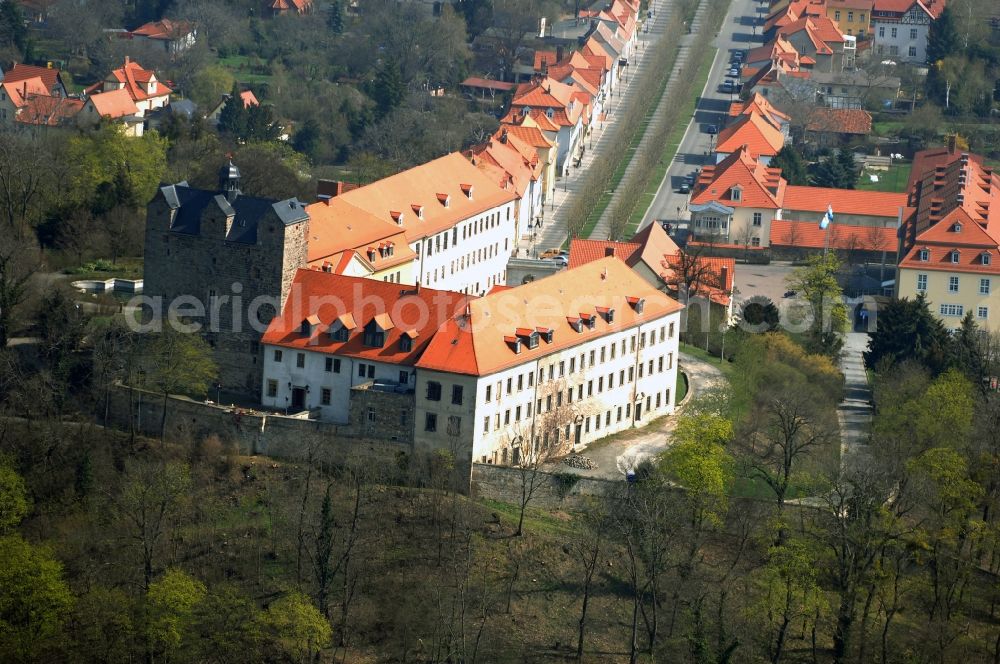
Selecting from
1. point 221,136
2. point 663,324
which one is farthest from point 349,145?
point 663,324

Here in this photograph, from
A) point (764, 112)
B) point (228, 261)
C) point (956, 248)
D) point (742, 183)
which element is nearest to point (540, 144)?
point (742, 183)

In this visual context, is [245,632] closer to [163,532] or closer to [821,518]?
[163,532]

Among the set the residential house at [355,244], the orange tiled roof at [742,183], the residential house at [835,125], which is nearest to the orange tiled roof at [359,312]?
the residential house at [355,244]

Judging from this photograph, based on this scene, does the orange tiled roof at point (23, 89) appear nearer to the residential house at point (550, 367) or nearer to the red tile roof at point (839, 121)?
the red tile roof at point (839, 121)

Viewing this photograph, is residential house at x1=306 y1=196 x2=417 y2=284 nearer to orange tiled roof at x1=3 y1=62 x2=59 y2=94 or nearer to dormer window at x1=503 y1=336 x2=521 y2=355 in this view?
dormer window at x1=503 y1=336 x2=521 y2=355

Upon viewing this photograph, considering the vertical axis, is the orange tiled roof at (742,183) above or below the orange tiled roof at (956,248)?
above

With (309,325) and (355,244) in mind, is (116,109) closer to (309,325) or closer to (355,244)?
(355,244)
